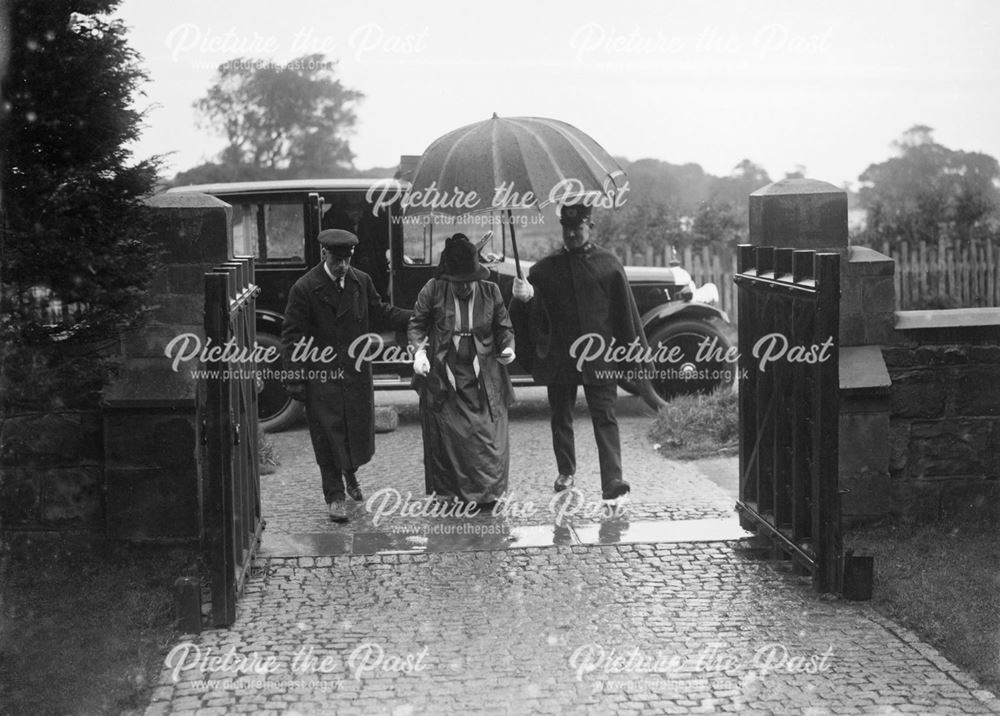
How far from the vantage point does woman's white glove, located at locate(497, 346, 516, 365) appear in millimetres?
7785

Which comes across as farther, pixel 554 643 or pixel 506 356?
pixel 506 356

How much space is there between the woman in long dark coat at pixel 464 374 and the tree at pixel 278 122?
1608 centimetres

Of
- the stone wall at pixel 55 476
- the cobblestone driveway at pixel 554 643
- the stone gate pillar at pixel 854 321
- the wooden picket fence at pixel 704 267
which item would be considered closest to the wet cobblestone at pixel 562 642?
the cobblestone driveway at pixel 554 643

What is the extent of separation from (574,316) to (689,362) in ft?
13.6

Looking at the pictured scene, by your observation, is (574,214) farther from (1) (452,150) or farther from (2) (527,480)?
(2) (527,480)

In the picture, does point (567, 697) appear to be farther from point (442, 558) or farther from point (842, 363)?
point (842, 363)

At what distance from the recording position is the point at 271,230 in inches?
450

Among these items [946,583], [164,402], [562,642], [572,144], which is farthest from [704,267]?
[562,642]

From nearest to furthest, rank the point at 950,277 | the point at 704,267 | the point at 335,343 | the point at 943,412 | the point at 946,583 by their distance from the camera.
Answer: the point at 946,583, the point at 943,412, the point at 335,343, the point at 704,267, the point at 950,277

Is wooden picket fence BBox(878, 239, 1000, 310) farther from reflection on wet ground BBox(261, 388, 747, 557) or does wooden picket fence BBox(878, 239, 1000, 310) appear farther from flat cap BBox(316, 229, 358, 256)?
flat cap BBox(316, 229, 358, 256)

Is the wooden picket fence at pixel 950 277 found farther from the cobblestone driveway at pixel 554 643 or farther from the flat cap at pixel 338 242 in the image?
the cobblestone driveway at pixel 554 643

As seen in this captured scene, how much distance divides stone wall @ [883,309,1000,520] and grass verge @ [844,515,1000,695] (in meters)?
0.17

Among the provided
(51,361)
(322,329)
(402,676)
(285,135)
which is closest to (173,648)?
(402,676)

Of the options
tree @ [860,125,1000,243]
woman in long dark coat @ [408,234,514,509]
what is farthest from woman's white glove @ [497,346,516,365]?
tree @ [860,125,1000,243]
